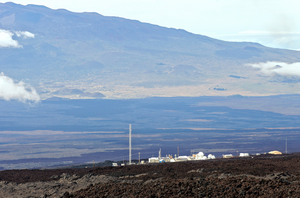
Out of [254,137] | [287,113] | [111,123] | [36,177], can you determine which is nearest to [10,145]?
[111,123]

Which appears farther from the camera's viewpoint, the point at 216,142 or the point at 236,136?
the point at 236,136

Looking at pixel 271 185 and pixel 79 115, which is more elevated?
pixel 79 115

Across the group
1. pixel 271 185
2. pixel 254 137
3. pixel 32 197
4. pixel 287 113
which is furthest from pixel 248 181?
pixel 287 113

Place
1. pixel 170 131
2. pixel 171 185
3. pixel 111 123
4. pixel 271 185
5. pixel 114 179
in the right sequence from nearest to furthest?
1. pixel 271 185
2. pixel 171 185
3. pixel 114 179
4. pixel 170 131
5. pixel 111 123

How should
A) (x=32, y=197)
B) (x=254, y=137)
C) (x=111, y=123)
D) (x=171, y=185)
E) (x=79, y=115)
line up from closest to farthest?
(x=171, y=185)
(x=32, y=197)
(x=254, y=137)
(x=111, y=123)
(x=79, y=115)

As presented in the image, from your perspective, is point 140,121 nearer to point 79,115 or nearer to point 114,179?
point 79,115

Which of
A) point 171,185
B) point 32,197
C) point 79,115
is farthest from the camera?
point 79,115

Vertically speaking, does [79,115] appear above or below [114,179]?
above

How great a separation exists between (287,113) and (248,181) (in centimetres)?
18503

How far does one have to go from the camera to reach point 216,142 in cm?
11875

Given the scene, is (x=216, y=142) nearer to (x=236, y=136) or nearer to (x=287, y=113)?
(x=236, y=136)

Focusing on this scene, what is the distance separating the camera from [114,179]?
23.8 m

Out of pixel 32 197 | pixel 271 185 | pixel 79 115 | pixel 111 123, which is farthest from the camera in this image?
pixel 79 115

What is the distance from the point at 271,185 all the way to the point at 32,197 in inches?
484
